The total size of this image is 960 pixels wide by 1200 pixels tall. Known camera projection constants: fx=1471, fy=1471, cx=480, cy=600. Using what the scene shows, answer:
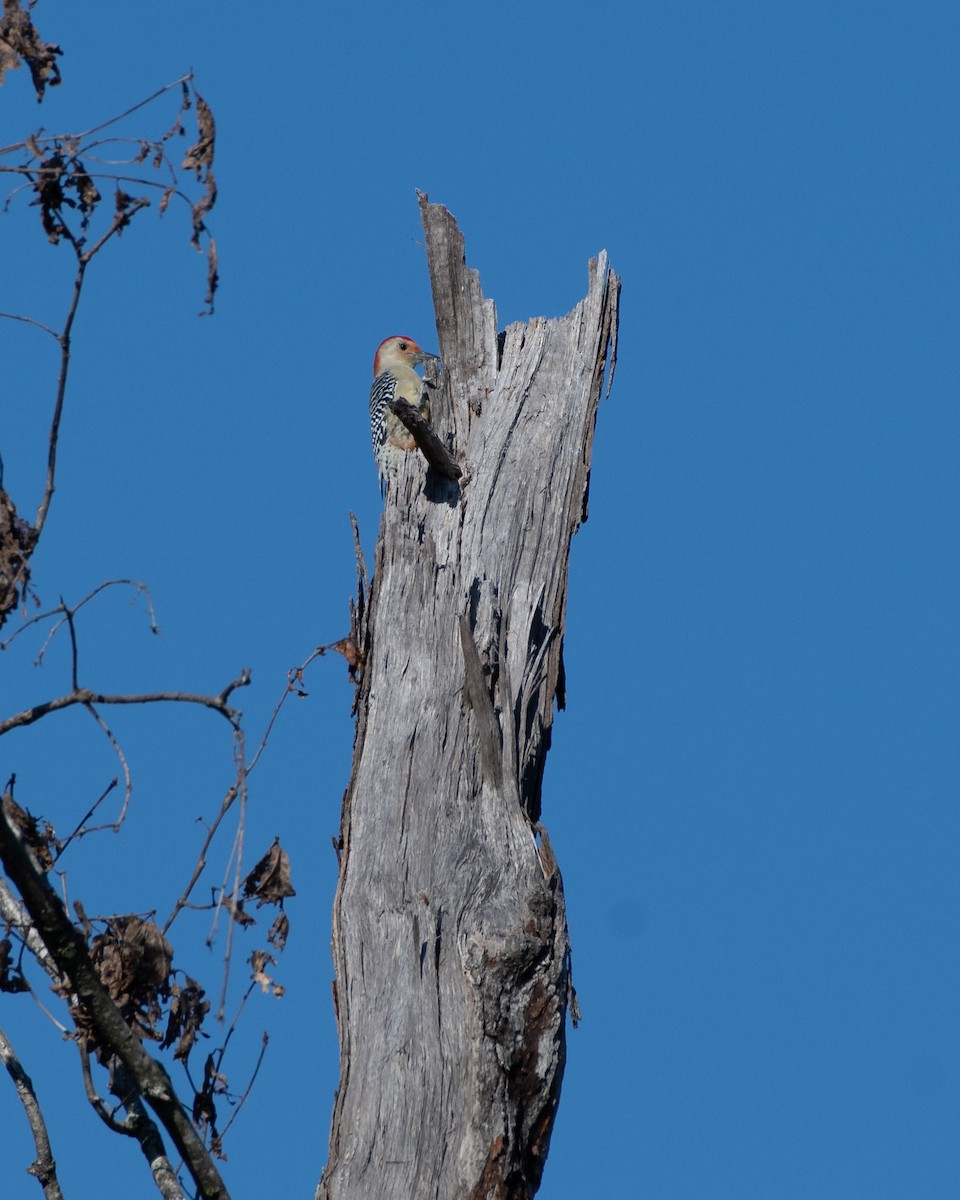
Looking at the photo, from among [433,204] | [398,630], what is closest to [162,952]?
[398,630]

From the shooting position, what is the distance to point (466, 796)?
17.6 ft

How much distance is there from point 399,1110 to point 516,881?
2.83ft

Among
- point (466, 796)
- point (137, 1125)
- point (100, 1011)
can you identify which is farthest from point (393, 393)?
point (100, 1011)

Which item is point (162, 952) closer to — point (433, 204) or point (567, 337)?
point (567, 337)

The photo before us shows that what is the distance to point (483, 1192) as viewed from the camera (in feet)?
15.5

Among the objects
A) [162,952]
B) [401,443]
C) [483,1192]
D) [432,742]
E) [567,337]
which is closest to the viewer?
[162,952]

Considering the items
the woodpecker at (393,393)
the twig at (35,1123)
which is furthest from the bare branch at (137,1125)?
the woodpecker at (393,393)

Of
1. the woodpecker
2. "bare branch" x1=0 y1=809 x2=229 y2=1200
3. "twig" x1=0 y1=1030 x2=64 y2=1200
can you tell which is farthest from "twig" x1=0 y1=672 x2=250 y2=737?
the woodpecker

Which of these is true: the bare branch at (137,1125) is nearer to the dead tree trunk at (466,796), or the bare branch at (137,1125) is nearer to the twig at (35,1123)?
the twig at (35,1123)

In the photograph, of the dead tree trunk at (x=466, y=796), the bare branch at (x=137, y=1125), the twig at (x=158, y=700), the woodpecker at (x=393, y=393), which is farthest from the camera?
the woodpecker at (x=393, y=393)

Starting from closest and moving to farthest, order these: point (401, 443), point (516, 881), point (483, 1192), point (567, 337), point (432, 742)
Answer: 1. point (483, 1192)
2. point (516, 881)
3. point (432, 742)
4. point (567, 337)
5. point (401, 443)

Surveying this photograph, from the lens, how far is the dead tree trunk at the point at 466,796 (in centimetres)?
484

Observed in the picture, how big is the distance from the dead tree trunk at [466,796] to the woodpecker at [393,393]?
1877mm

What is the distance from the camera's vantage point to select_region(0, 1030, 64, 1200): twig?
455cm
